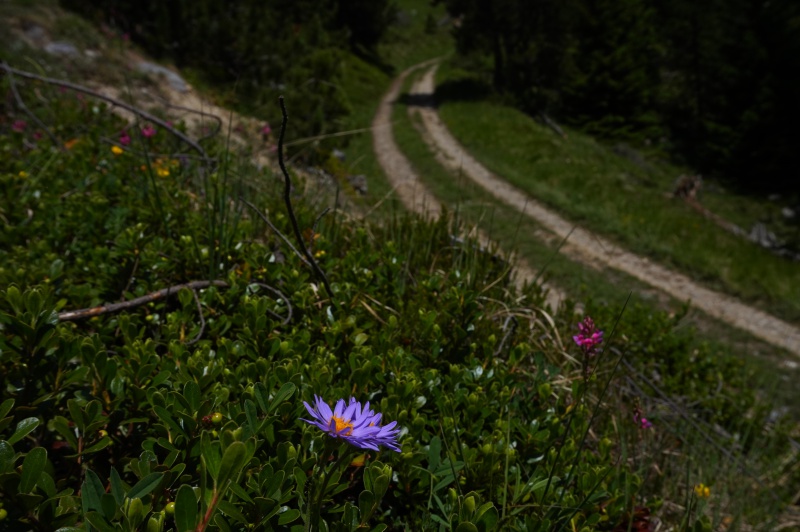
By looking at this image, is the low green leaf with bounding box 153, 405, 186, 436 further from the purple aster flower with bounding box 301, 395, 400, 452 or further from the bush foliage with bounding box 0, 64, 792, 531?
the purple aster flower with bounding box 301, 395, 400, 452

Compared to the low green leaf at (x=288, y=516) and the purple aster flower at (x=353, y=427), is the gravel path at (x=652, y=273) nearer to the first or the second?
the purple aster flower at (x=353, y=427)

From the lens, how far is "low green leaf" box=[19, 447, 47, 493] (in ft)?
3.29

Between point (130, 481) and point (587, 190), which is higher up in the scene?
point (130, 481)

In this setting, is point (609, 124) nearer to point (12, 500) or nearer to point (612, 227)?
point (612, 227)

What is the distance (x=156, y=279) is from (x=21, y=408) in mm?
1000

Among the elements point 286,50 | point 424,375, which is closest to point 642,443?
point 424,375

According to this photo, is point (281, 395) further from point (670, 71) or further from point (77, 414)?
point (670, 71)

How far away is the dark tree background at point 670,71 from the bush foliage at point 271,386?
26.5 m

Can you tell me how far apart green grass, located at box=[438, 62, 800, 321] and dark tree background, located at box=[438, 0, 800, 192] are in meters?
3.74

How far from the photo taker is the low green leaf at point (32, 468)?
3.29 feet

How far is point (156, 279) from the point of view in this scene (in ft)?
7.27

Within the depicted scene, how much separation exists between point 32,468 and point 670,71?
40.6 metres

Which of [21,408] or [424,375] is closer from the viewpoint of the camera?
[21,408]

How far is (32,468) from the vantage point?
3.29ft
